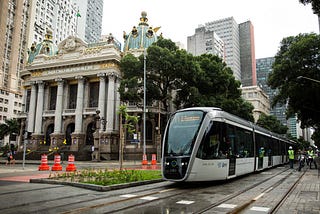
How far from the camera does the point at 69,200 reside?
805 cm

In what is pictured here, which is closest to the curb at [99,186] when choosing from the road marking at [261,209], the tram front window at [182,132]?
the tram front window at [182,132]

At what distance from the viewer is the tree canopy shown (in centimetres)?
3212

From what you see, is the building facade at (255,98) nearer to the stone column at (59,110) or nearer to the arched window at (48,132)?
the stone column at (59,110)

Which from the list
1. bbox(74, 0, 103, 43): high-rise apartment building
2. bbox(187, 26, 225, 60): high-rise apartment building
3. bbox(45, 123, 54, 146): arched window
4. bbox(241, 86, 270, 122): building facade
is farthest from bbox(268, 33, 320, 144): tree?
bbox(74, 0, 103, 43): high-rise apartment building

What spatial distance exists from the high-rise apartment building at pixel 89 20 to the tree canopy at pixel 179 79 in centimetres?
8761

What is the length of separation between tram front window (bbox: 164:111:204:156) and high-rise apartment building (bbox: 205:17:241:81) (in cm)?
10905

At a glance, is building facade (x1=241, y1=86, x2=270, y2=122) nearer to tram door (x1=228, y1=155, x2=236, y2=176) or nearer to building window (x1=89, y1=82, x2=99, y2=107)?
building window (x1=89, y1=82, x2=99, y2=107)

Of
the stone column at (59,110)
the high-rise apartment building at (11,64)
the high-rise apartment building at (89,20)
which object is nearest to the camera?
the stone column at (59,110)

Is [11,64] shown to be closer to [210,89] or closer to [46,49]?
[46,49]

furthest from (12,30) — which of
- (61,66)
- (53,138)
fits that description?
(53,138)

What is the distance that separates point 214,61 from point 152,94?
382 inches

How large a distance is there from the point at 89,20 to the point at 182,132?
121 m

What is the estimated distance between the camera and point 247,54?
122m

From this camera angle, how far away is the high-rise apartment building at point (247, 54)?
381 ft
